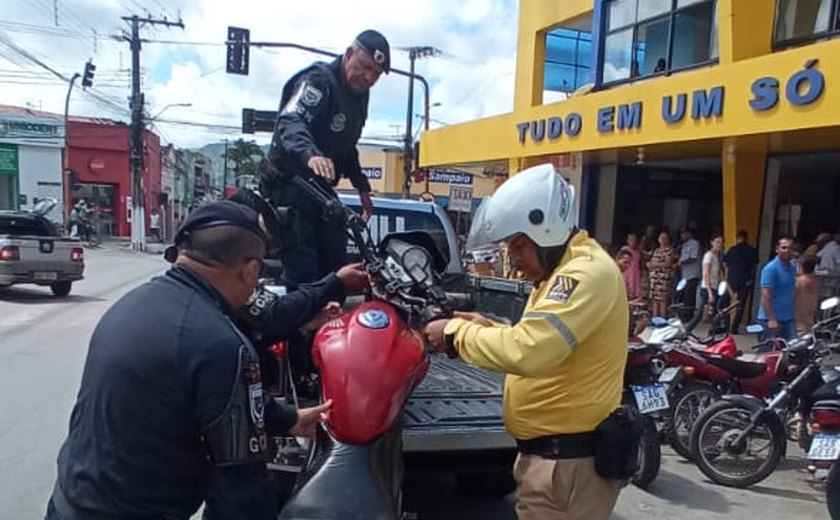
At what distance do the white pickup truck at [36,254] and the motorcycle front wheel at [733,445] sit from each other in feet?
37.2

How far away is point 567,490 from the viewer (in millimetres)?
2383

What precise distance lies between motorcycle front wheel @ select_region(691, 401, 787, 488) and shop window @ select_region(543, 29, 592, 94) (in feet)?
49.6

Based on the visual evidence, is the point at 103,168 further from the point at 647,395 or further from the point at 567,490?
the point at 567,490

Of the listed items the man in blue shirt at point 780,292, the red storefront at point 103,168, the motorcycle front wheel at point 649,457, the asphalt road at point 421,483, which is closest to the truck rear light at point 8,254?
the asphalt road at point 421,483

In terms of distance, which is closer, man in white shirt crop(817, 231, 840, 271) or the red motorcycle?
the red motorcycle

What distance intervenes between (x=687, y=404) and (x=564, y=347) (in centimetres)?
405

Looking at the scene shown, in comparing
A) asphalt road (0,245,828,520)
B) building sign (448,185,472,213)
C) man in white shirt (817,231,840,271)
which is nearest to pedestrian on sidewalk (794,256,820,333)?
asphalt road (0,245,828,520)

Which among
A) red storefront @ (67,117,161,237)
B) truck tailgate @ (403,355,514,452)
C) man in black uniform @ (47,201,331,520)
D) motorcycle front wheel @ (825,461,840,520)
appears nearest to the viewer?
man in black uniform @ (47,201,331,520)

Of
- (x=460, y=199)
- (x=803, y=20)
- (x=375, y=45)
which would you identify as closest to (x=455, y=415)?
(x=375, y=45)

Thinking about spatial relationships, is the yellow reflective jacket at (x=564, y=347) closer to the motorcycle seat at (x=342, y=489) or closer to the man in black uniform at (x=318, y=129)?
the motorcycle seat at (x=342, y=489)

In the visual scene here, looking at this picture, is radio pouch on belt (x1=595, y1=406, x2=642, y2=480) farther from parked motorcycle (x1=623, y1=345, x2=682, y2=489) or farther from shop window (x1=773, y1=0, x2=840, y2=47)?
shop window (x1=773, y1=0, x2=840, y2=47)

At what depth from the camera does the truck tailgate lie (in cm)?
327

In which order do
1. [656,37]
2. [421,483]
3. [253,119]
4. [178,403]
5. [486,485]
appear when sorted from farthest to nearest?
[253,119] < [656,37] < [421,483] < [486,485] < [178,403]

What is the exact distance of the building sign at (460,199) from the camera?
671 inches
